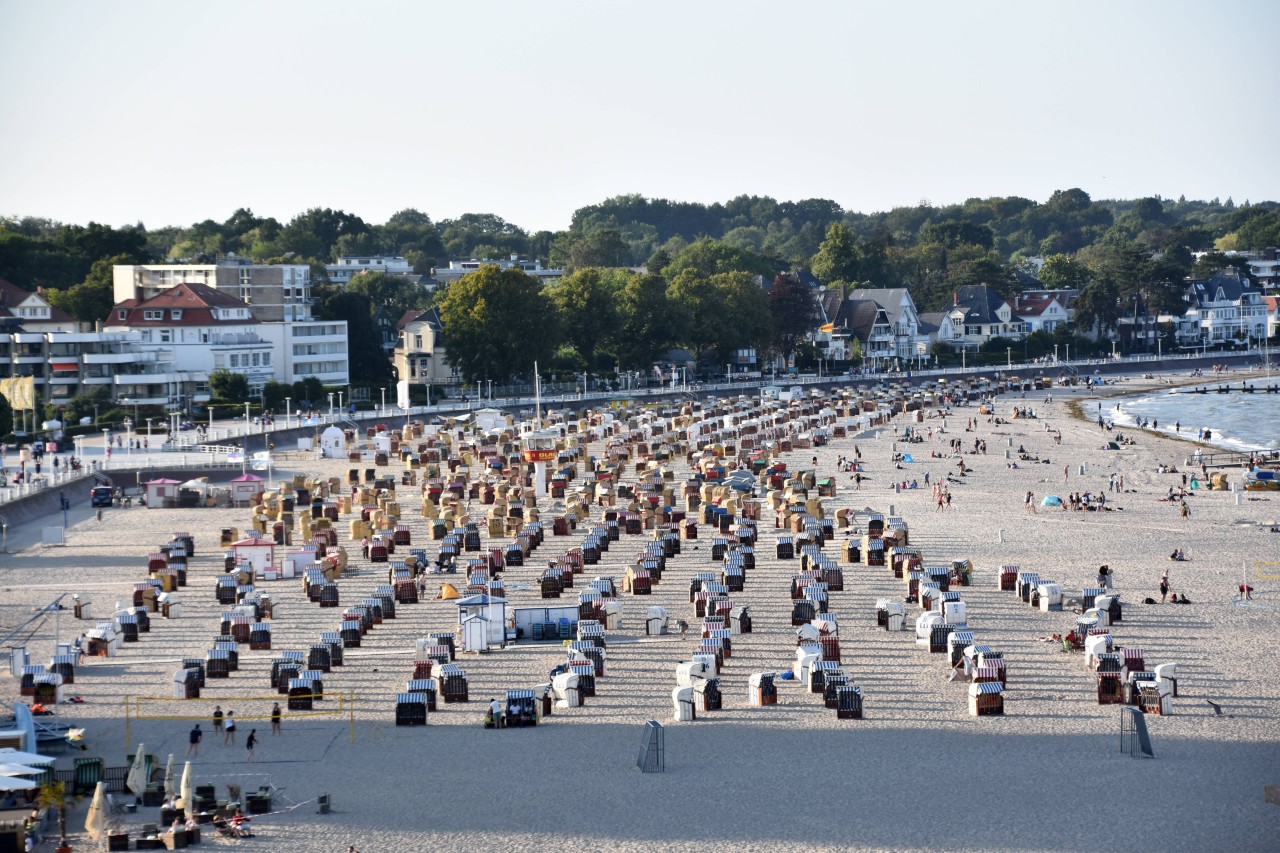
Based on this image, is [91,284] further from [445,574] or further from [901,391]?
[445,574]

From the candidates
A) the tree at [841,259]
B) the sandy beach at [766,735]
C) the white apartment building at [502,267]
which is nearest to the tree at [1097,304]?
the tree at [841,259]

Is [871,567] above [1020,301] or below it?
below

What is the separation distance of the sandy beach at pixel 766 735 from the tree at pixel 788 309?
224 feet

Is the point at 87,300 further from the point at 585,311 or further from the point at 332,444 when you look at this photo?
the point at 332,444

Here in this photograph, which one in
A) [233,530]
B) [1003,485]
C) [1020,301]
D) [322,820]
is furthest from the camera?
[1020,301]

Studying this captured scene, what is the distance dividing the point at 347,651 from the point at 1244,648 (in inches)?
611

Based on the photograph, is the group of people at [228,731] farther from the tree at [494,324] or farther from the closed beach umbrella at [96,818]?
the tree at [494,324]

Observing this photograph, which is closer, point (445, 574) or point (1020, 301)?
point (445, 574)

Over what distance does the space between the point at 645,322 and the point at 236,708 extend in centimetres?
6999

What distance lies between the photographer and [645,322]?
94.0m

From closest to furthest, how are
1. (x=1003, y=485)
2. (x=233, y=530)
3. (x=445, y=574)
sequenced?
1. (x=445, y=574)
2. (x=233, y=530)
3. (x=1003, y=485)

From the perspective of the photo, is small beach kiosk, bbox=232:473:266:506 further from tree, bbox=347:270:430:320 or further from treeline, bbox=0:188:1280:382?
tree, bbox=347:270:430:320

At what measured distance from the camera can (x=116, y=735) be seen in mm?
23594

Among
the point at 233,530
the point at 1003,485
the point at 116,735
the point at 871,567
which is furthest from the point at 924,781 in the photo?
the point at 1003,485
